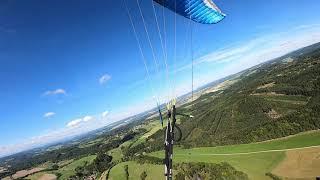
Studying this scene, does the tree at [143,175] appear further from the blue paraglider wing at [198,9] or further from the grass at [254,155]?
the blue paraglider wing at [198,9]

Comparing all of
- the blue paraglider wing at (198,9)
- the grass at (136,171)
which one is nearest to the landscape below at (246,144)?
the grass at (136,171)

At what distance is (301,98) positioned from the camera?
98.9 meters

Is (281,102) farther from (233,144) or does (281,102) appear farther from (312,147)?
(312,147)

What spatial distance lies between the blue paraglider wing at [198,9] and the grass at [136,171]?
5575 cm

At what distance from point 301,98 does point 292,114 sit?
555 inches

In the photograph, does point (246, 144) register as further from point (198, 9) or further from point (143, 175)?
point (198, 9)

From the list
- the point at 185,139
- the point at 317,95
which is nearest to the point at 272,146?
the point at 317,95

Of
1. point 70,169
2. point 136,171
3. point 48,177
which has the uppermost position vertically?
point 136,171

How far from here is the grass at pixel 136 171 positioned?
7112 cm

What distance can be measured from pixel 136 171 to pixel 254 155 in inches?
1086

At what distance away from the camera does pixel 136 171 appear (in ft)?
259

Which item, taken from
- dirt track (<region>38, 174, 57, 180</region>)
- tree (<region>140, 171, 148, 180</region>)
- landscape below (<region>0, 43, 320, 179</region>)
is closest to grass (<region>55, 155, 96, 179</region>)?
landscape below (<region>0, 43, 320, 179</region>)

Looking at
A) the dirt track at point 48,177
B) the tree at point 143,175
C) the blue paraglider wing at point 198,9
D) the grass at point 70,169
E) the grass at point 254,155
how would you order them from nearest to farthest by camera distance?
1. the blue paraglider wing at point 198,9
2. the grass at point 254,155
3. the tree at point 143,175
4. the dirt track at point 48,177
5. the grass at point 70,169

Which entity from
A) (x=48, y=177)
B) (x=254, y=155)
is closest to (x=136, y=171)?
(x=254, y=155)
